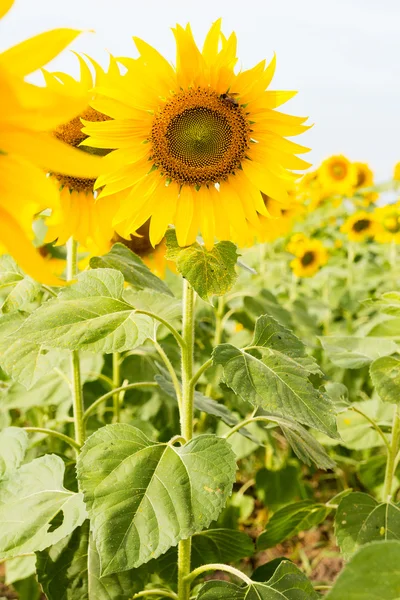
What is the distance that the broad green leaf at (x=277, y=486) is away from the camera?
2.49 m

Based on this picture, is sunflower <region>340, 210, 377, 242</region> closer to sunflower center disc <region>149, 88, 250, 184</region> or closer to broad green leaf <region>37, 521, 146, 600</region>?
sunflower center disc <region>149, 88, 250, 184</region>

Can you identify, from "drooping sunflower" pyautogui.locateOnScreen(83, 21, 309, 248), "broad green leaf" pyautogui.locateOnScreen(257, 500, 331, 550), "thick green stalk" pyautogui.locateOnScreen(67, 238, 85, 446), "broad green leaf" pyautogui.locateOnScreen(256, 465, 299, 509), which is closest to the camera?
"drooping sunflower" pyautogui.locateOnScreen(83, 21, 309, 248)

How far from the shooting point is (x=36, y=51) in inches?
25.3

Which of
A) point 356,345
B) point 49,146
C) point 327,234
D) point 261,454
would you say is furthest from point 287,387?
point 327,234

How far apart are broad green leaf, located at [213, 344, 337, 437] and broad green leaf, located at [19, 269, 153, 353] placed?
17 centimetres

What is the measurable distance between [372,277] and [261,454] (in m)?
1.89

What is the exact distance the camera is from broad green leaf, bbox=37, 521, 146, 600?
1277 millimetres

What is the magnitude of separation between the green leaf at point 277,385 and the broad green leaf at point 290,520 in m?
0.53

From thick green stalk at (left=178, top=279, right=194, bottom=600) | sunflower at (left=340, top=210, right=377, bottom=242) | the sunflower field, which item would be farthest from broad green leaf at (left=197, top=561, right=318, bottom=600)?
sunflower at (left=340, top=210, right=377, bottom=242)

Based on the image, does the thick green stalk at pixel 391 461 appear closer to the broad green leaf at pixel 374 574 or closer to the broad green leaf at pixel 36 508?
the broad green leaf at pixel 36 508

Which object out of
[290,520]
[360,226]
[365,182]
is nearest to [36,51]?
[290,520]

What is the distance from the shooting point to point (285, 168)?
133 cm

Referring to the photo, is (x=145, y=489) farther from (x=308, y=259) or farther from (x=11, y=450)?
(x=308, y=259)

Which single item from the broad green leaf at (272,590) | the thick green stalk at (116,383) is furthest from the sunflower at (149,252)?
the broad green leaf at (272,590)
